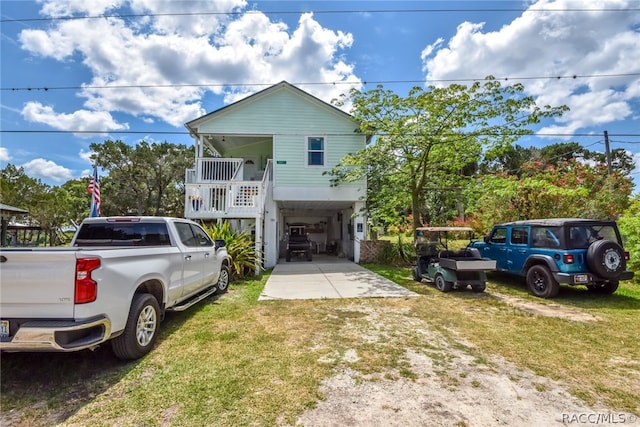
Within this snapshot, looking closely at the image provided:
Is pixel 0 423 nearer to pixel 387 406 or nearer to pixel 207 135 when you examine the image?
pixel 387 406

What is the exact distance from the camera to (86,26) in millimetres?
8742

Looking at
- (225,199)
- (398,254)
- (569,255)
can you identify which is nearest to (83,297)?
(225,199)

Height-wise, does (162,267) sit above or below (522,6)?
below

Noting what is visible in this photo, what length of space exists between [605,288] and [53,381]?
32.8ft

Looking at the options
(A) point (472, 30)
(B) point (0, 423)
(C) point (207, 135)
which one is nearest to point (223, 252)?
(B) point (0, 423)

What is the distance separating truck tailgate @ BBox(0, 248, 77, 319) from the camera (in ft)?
9.15

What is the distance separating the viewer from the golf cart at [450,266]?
6945 millimetres

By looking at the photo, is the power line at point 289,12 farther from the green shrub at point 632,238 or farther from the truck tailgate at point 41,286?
the truck tailgate at point 41,286

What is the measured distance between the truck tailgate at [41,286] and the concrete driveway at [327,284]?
413 cm

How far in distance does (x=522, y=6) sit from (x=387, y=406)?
10524 mm

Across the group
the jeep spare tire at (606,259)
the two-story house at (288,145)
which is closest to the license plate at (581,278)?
the jeep spare tire at (606,259)

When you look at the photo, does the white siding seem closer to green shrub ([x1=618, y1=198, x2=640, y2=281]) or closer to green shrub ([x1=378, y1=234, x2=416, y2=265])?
green shrub ([x1=378, y1=234, x2=416, y2=265])

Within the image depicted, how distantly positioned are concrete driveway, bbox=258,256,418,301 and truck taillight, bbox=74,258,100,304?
4.02 m

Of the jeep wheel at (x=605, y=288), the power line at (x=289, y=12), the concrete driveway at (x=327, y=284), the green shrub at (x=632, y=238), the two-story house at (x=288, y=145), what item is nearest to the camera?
the jeep wheel at (x=605, y=288)
